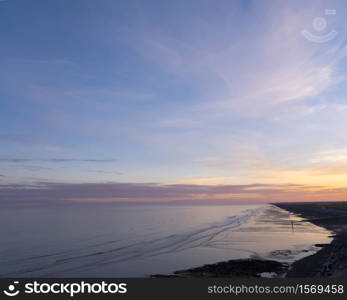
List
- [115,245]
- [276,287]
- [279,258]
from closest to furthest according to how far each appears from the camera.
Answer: [276,287] → [279,258] → [115,245]

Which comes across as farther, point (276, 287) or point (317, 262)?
point (317, 262)

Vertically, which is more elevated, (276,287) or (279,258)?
(276,287)

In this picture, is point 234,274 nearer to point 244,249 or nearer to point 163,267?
point 163,267

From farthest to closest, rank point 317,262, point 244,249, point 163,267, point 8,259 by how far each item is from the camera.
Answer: point 244,249
point 8,259
point 163,267
point 317,262

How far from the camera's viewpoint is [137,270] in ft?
105

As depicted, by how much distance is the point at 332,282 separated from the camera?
14.6 metres

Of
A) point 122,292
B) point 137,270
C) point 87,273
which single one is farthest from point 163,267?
point 122,292

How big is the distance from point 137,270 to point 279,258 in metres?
15.3

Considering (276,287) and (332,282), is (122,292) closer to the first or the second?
(276,287)

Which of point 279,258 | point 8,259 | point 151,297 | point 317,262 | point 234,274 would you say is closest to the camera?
point 151,297

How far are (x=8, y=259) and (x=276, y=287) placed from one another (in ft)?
114

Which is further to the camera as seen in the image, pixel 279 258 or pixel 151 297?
pixel 279 258

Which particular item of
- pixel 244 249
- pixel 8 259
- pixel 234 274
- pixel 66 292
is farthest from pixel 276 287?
pixel 8 259

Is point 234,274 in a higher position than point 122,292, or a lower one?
lower
